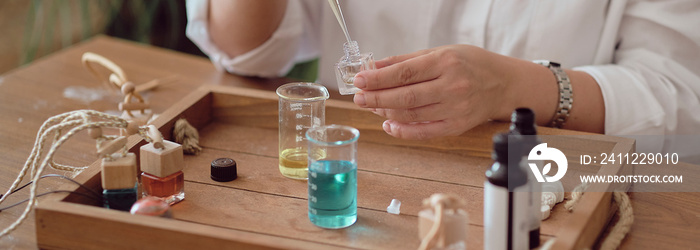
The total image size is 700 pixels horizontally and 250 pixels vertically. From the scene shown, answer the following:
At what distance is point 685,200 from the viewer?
40.6 inches

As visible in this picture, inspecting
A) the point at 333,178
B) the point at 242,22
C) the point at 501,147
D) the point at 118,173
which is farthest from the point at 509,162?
the point at 242,22

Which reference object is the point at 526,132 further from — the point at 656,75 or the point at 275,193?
the point at 656,75

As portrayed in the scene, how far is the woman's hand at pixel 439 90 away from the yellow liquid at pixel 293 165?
138 mm

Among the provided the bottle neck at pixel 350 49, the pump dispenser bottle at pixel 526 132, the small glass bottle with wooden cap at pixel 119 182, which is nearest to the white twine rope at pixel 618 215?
the pump dispenser bottle at pixel 526 132

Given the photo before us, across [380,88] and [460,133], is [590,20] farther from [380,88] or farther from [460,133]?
[380,88]

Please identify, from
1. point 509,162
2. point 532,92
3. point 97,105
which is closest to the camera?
point 509,162

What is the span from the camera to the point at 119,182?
91 centimetres

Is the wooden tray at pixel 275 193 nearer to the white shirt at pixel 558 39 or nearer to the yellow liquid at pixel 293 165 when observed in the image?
the yellow liquid at pixel 293 165

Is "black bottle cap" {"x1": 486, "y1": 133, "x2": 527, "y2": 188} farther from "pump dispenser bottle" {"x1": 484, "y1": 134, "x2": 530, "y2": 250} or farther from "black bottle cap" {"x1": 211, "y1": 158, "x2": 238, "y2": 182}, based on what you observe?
"black bottle cap" {"x1": 211, "y1": 158, "x2": 238, "y2": 182}

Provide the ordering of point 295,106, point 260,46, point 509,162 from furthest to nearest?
1. point 260,46
2. point 295,106
3. point 509,162

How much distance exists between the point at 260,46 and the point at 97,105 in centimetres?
40

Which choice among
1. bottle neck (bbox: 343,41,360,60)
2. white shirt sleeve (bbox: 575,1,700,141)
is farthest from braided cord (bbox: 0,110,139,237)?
white shirt sleeve (bbox: 575,1,700,141)

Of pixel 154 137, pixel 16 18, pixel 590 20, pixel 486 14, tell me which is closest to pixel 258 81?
pixel 486 14

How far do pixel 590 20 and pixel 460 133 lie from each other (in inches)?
20.4
